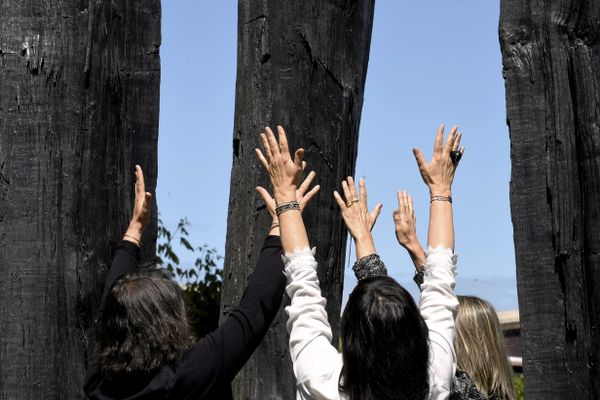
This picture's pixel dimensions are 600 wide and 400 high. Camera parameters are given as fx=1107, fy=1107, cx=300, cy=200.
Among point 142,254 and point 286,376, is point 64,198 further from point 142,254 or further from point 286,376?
point 286,376

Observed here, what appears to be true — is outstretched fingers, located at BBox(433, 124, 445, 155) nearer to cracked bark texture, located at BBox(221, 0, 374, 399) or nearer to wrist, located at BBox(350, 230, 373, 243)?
wrist, located at BBox(350, 230, 373, 243)

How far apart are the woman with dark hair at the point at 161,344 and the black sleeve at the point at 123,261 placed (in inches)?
16.8

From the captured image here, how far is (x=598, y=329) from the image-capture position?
403cm

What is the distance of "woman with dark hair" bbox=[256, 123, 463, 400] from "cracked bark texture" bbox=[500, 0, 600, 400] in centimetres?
50

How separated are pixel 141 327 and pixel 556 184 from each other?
1.64 m

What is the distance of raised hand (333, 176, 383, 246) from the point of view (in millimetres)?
3826

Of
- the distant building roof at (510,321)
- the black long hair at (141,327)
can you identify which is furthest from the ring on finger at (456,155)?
the distant building roof at (510,321)

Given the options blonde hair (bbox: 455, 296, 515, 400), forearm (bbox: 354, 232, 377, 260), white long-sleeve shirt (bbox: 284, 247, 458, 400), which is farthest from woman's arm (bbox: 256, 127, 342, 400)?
blonde hair (bbox: 455, 296, 515, 400)

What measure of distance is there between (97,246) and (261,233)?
104 centimetres

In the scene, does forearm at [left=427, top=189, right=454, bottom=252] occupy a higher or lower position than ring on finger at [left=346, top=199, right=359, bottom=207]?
lower

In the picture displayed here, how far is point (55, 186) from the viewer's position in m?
4.23

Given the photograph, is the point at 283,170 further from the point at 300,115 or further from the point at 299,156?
the point at 300,115

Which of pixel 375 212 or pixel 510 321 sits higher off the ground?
pixel 375 212

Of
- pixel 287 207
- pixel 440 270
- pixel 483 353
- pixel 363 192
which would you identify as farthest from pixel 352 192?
pixel 483 353
